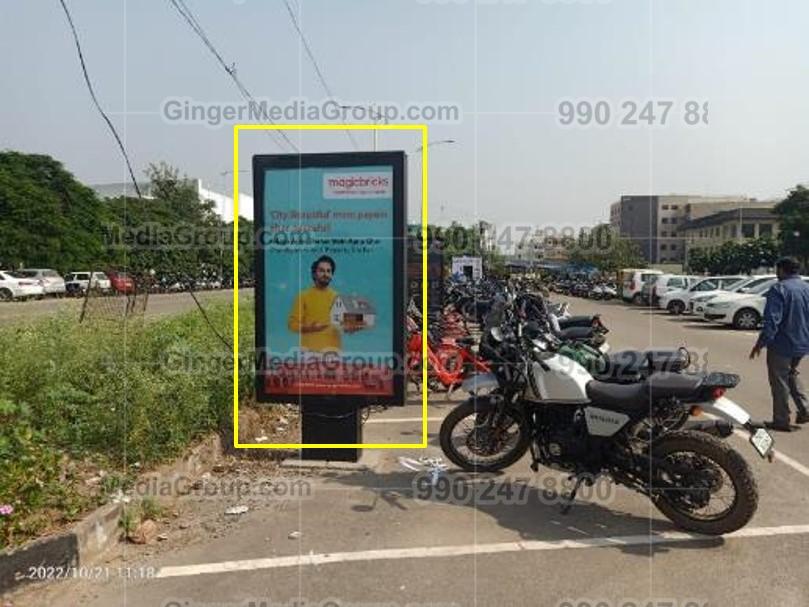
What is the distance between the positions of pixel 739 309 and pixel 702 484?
18.9 metres

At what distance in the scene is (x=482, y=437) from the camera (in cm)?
607

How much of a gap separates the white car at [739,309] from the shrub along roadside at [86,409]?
17789mm

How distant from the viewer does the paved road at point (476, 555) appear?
407 centimetres

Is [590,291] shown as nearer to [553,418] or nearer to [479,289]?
[479,289]

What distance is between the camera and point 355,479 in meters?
6.12

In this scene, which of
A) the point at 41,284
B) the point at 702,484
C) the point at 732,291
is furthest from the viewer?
the point at 41,284

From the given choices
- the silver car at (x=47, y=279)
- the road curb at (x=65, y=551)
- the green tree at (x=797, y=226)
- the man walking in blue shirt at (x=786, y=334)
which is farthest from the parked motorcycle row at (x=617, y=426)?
the green tree at (x=797, y=226)

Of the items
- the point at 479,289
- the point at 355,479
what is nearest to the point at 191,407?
the point at 355,479

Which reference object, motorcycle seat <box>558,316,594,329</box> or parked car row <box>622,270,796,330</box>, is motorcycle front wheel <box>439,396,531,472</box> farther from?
parked car row <box>622,270,796,330</box>

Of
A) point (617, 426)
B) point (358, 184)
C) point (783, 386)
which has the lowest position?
point (783, 386)

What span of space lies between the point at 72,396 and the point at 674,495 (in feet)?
16.3

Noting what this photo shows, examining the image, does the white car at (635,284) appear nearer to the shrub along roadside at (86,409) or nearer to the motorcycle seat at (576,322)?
the motorcycle seat at (576,322)

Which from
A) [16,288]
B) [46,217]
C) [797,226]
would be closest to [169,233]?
[16,288]

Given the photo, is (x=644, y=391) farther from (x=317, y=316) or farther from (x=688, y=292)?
(x=688, y=292)
